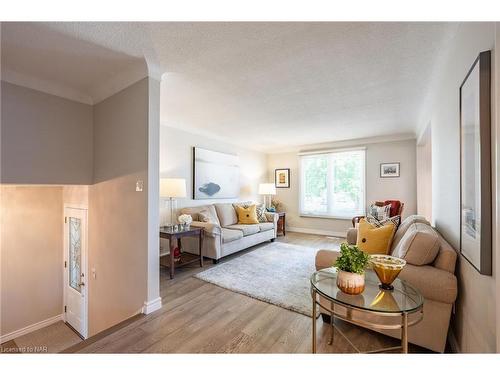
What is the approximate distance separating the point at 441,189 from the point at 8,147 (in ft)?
14.4

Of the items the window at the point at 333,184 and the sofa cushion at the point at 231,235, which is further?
the window at the point at 333,184

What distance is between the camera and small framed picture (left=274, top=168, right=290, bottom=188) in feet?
21.1

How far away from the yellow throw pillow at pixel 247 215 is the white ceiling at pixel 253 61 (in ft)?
7.01

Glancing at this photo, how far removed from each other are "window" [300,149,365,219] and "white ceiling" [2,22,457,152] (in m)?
2.14

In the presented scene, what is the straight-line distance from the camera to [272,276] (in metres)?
2.98

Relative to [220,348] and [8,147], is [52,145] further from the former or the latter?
[220,348]

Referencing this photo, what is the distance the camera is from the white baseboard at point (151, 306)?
209 centimetres

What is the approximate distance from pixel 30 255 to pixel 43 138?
203 centimetres

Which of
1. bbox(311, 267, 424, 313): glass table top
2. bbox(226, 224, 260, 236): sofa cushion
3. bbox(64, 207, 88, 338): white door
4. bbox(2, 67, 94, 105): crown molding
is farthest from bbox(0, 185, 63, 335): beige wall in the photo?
bbox(311, 267, 424, 313): glass table top

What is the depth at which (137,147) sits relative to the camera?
2.23 metres

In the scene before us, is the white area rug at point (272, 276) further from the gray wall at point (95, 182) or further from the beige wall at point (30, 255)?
the beige wall at point (30, 255)

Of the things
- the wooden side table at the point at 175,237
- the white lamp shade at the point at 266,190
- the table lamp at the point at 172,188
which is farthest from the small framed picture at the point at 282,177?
the table lamp at the point at 172,188

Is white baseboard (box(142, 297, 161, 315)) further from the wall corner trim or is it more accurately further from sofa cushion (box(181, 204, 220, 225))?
the wall corner trim
